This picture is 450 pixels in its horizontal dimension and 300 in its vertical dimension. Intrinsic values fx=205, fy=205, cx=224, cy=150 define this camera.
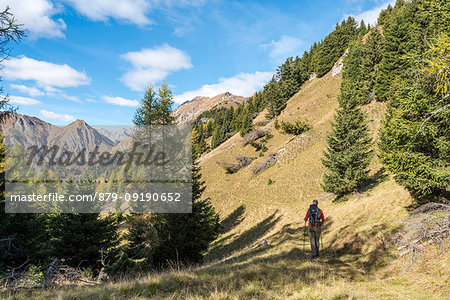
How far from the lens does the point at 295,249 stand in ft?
40.8

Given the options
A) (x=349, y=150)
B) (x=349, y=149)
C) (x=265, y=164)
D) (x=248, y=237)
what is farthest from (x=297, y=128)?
(x=248, y=237)

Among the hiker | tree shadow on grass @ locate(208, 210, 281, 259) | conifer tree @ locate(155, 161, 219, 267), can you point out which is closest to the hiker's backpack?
the hiker

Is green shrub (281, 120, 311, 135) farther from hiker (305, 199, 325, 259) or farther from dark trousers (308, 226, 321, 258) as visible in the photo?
dark trousers (308, 226, 321, 258)

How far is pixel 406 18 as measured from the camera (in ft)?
112

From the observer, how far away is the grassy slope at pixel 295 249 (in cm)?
524

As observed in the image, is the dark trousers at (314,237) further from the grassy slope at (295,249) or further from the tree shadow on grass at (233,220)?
the tree shadow on grass at (233,220)

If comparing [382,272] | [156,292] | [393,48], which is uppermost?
[393,48]

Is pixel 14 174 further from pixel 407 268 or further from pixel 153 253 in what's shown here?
pixel 407 268

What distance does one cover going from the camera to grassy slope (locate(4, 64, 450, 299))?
206 inches

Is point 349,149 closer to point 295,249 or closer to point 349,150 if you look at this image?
point 349,150

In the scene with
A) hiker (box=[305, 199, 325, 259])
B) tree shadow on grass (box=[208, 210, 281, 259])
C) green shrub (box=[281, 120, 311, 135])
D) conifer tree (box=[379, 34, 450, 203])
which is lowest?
tree shadow on grass (box=[208, 210, 281, 259])

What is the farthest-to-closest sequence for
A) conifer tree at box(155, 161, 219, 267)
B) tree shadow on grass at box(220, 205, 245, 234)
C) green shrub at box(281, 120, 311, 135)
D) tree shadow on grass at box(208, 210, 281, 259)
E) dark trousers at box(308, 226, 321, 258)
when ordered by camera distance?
green shrub at box(281, 120, 311, 135)
tree shadow on grass at box(220, 205, 245, 234)
tree shadow on grass at box(208, 210, 281, 259)
conifer tree at box(155, 161, 219, 267)
dark trousers at box(308, 226, 321, 258)

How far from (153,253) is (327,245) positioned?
11.4 m

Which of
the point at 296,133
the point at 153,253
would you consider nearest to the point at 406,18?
the point at 296,133
